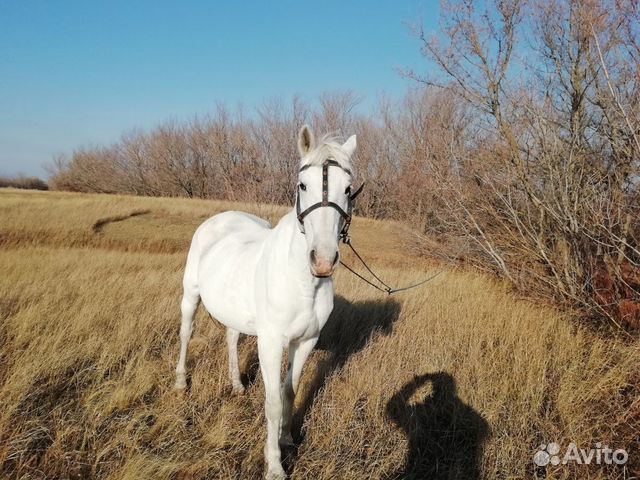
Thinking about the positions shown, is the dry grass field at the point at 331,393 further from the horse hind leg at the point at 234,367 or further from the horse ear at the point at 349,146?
the horse ear at the point at 349,146

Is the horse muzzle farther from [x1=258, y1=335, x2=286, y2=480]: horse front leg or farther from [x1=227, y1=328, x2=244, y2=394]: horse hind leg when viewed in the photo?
[x1=227, y1=328, x2=244, y2=394]: horse hind leg

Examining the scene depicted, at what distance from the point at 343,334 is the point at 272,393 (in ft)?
7.18

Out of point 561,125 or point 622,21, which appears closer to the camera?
point 622,21

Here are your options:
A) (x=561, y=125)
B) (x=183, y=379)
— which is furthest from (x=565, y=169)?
(x=183, y=379)

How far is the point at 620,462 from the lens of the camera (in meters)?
2.55

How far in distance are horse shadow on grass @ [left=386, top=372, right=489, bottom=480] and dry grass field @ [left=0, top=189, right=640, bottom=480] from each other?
0.01 meters

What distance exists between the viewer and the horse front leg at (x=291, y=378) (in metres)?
2.54

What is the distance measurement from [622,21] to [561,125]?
1.48 meters

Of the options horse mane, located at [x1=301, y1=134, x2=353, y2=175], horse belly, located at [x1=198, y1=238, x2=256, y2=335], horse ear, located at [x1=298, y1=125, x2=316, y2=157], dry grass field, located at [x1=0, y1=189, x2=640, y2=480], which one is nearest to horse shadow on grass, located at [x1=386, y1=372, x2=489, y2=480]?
dry grass field, located at [x1=0, y1=189, x2=640, y2=480]

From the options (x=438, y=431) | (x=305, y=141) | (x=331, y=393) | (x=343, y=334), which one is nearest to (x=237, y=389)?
(x=331, y=393)

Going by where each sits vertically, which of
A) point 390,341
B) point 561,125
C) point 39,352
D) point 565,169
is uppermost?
point 561,125

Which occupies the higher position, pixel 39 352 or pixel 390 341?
pixel 39 352

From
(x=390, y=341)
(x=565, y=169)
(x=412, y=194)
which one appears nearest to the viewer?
(x=390, y=341)

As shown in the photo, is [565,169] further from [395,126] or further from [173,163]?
[173,163]
